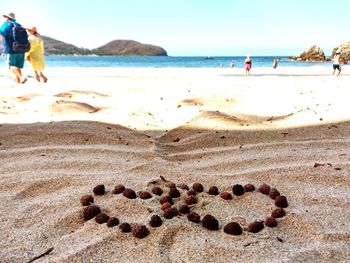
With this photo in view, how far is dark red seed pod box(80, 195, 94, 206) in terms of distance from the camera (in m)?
2.37

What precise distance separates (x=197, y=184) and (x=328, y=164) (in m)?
1.13

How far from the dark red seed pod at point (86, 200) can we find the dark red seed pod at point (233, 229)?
84 cm

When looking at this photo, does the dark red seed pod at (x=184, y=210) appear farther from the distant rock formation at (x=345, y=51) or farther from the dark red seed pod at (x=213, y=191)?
the distant rock formation at (x=345, y=51)

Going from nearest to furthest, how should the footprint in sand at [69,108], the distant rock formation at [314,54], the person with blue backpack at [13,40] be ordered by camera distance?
the footprint in sand at [69,108] → the person with blue backpack at [13,40] → the distant rock formation at [314,54]

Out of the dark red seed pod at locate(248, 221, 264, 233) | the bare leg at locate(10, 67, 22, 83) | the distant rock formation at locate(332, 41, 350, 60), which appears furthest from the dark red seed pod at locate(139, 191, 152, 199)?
the distant rock formation at locate(332, 41, 350, 60)

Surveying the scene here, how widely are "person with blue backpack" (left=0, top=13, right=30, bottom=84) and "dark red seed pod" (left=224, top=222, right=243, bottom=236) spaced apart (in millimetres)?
8442

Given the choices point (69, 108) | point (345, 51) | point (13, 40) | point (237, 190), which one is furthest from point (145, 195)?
point (345, 51)

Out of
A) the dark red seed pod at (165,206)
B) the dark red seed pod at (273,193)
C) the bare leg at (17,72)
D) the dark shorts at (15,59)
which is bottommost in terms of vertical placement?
the dark red seed pod at (165,206)

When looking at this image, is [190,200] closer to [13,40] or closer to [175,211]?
[175,211]

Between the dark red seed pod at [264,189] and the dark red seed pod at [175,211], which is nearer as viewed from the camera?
the dark red seed pod at [175,211]

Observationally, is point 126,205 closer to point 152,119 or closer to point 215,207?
point 215,207

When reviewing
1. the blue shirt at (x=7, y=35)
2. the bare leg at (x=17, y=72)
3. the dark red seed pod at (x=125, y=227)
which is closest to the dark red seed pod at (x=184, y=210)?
the dark red seed pod at (x=125, y=227)

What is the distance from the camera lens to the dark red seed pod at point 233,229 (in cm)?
202

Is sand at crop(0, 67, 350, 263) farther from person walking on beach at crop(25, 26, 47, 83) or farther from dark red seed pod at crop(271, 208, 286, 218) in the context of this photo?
person walking on beach at crop(25, 26, 47, 83)
